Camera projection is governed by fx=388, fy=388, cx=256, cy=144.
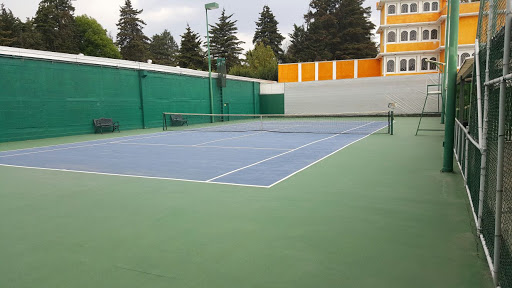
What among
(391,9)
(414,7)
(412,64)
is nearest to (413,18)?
(414,7)

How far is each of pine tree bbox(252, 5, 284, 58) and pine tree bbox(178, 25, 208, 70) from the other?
1225 centimetres

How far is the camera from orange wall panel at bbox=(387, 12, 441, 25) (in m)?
37.3

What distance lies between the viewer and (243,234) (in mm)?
4000

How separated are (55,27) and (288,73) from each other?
31.5m

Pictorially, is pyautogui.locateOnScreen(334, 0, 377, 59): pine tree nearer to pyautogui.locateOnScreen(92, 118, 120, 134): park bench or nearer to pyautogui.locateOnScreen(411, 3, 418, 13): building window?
pyautogui.locateOnScreen(411, 3, 418, 13): building window

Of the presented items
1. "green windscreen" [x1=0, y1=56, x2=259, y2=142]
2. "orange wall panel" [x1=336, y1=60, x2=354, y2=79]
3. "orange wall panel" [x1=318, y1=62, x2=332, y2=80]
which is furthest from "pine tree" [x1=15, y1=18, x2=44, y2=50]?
"orange wall panel" [x1=336, y1=60, x2=354, y2=79]

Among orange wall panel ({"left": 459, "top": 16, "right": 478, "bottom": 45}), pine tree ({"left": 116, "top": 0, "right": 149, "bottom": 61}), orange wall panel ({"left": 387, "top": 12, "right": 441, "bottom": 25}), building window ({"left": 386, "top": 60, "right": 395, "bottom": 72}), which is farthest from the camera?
pine tree ({"left": 116, "top": 0, "right": 149, "bottom": 61})

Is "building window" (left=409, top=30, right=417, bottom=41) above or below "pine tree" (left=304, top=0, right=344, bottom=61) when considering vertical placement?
below

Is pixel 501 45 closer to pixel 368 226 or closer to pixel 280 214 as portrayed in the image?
pixel 368 226

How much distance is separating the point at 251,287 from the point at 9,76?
53.1 feet

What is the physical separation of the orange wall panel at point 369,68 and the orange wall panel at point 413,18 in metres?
4.83

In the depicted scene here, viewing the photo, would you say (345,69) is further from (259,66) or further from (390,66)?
(259,66)

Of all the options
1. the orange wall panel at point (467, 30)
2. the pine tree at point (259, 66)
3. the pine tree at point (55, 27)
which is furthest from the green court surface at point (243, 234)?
the pine tree at point (55, 27)

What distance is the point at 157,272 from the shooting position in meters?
3.13
